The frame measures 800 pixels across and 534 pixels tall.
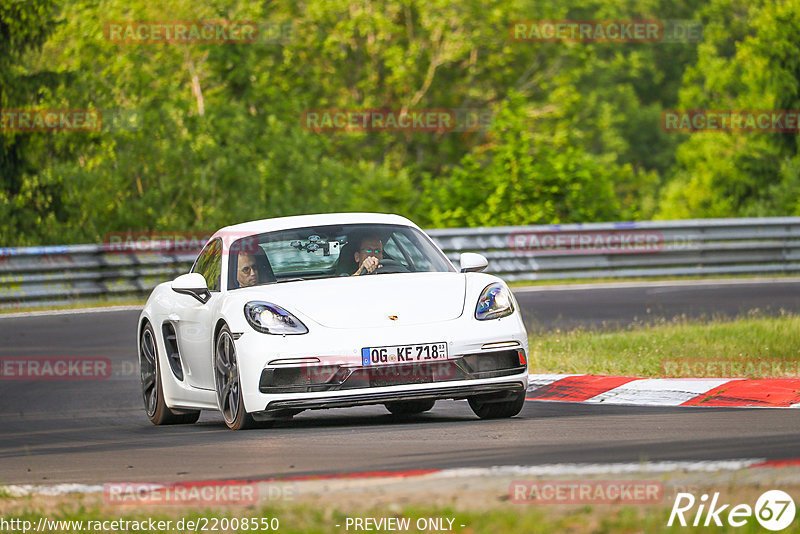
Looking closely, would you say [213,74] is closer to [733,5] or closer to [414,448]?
[733,5]

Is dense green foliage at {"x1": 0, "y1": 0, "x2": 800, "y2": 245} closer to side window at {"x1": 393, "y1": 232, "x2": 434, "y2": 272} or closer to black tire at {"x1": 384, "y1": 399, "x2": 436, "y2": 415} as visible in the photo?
black tire at {"x1": 384, "y1": 399, "x2": 436, "y2": 415}

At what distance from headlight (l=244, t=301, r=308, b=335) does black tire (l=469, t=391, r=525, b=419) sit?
123 centimetres

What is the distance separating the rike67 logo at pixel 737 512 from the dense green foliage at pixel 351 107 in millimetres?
23199

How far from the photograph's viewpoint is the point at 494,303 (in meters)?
9.20

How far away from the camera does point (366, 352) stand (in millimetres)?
8719

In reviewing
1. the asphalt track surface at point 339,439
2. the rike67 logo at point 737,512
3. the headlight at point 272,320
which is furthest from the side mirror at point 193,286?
the rike67 logo at point 737,512

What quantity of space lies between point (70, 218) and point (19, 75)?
2.90 m

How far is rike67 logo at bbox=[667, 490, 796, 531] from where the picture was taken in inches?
199

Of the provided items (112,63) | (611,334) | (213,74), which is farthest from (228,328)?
(213,74)

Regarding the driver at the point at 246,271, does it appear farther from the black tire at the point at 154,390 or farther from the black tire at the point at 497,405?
the black tire at the point at 497,405

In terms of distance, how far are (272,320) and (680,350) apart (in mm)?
4903

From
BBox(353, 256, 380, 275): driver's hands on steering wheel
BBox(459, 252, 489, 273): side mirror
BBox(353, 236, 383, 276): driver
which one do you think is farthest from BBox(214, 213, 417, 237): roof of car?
BBox(459, 252, 489, 273): side mirror

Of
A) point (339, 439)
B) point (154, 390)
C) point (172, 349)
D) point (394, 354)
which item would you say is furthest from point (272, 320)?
point (154, 390)

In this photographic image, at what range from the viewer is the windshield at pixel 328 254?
382 inches
